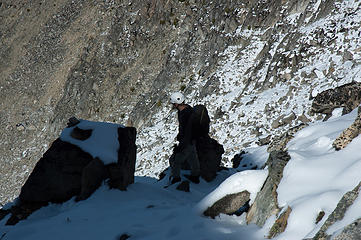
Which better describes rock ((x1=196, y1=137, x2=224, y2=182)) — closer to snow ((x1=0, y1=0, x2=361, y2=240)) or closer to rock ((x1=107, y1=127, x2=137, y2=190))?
snow ((x1=0, y1=0, x2=361, y2=240))

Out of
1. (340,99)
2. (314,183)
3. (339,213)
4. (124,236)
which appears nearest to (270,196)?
(314,183)

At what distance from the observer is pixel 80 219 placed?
23.8 feet

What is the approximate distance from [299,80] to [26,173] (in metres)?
21.9

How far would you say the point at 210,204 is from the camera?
6402 millimetres

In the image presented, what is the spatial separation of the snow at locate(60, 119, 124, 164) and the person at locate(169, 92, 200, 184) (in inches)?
57.0

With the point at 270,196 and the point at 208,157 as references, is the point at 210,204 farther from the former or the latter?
the point at 208,157

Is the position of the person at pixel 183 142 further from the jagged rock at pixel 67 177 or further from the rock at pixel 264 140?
the rock at pixel 264 140

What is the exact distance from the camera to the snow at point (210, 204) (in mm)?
4566

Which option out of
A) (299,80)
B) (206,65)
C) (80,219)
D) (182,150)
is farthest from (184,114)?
(206,65)

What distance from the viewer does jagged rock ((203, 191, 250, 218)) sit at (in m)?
6.26

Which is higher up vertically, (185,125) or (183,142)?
(185,125)

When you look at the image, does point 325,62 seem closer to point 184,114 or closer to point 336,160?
point 184,114

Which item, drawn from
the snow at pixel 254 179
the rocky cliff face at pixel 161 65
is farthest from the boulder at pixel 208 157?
the rocky cliff face at pixel 161 65

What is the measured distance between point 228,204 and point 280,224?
159cm
